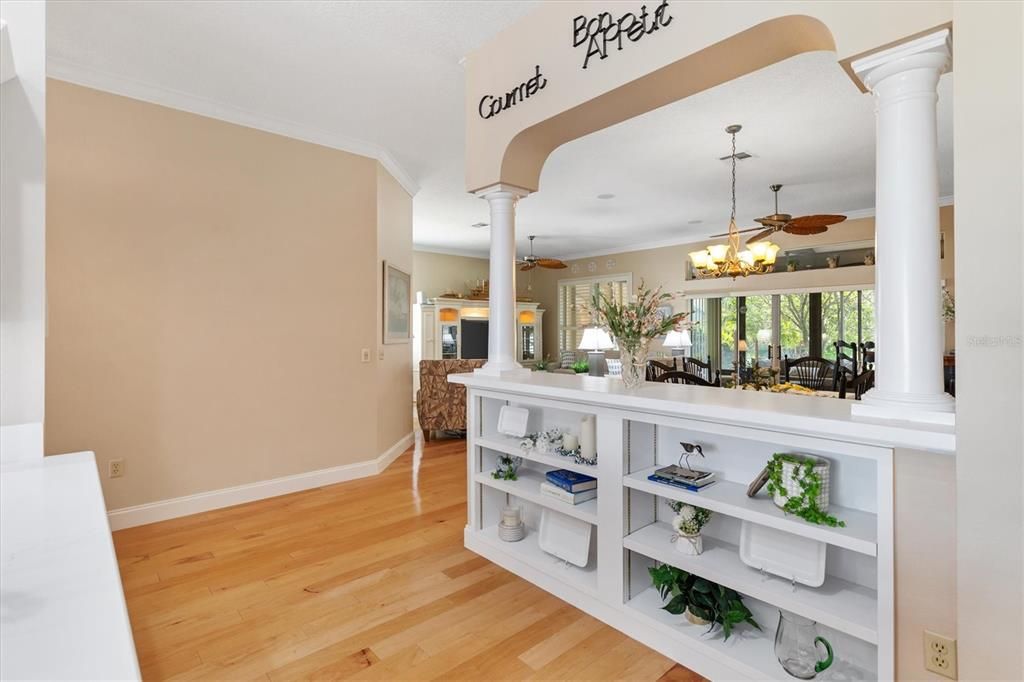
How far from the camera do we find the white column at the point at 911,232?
1497 mm

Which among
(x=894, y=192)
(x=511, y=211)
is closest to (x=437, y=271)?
(x=511, y=211)

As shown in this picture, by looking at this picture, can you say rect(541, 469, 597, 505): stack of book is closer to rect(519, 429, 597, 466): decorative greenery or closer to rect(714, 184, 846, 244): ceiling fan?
rect(519, 429, 597, 466): decorative greenery

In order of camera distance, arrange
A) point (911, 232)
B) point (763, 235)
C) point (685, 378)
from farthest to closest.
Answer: point (763, 235) → point (685, 378) → point (911, 232)

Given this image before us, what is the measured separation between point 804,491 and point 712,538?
0.56 meters

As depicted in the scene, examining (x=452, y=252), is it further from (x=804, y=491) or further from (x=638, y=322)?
(x=804, y=491)

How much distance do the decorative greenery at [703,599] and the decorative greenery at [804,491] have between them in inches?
18.7

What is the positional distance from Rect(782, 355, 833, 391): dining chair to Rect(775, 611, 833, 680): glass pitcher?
366 centimetres

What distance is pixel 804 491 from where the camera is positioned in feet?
5.60

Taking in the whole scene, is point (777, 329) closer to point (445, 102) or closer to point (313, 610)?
point (445, 102)

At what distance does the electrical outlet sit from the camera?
1.38m

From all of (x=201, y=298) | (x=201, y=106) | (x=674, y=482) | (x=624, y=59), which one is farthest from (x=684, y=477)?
(x=201, y=106)

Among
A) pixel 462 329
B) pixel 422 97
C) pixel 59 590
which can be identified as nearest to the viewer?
pixel 59 590

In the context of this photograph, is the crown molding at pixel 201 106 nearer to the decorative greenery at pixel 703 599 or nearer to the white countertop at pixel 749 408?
the white countertop at pixel 749 408

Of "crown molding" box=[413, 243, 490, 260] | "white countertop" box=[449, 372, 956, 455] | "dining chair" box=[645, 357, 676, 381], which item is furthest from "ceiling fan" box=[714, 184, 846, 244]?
"crown molding" box=[413, 243, 490, 260]
